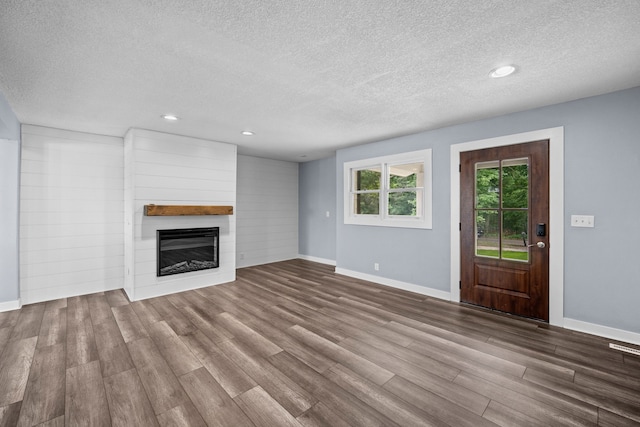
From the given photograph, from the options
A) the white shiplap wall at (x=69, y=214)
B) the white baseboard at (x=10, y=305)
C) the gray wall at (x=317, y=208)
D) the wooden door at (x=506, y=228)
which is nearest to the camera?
the wooden door at (x=506, y=228)

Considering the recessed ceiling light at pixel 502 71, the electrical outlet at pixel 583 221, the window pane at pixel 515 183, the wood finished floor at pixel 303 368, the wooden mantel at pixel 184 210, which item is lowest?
the wood finished floor at pixel 303 368

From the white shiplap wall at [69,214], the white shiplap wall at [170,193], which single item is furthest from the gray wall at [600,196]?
the white shiplap wall at [69,214]

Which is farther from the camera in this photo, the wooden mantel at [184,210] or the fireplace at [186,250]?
the fireplace at [186,250]

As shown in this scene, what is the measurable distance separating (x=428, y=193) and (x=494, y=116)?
1.28 metres

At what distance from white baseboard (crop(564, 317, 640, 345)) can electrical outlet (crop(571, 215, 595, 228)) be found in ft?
3.34

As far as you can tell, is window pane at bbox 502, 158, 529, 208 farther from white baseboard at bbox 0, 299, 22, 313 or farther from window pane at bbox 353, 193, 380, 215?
white baseboard at bbox 0, 299, 22, 313

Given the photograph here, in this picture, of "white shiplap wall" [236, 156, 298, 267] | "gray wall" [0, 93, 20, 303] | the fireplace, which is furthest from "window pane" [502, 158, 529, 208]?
"gray wall" [0, 93, 20, 303]

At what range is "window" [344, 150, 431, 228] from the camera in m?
4.28

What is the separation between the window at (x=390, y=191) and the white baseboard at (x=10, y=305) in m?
4.88

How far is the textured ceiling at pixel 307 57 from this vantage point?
65.1 inches

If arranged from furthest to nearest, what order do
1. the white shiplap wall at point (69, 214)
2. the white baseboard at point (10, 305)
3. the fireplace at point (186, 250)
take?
the fireplace at point (186, 250) < the white shiplap wall at point (69, 214) < the white baseboard at point (10, 305)

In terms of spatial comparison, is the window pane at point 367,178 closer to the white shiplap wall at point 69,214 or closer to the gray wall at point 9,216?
the white shiplap wall at point 69,214

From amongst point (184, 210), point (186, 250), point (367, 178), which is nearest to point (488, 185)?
point (367, 178)

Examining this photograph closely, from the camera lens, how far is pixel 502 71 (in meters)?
2.35
